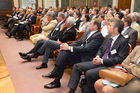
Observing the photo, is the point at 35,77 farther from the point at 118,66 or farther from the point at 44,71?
the point at 118,66

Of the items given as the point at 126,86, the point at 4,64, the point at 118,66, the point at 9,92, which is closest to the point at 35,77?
the point at 9,92

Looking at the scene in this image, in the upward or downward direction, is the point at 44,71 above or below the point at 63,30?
below

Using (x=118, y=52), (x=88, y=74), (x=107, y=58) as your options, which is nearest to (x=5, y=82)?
(x=88, y=74)

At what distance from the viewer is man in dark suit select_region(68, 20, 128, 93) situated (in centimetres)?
261

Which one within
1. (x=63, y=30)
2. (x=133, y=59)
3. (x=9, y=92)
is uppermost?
(x=63, y=30)

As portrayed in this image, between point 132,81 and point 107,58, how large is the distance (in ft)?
2.13

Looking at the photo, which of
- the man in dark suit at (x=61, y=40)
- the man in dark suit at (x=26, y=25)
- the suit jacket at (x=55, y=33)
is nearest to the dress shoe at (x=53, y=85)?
the man in dark suit at (x=61, y=40)

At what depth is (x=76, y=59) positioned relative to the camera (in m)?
3.43

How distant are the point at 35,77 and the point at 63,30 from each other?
4.55 feet

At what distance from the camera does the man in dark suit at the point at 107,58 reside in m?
2.61

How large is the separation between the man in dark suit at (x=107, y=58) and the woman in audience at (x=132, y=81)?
0.49 ft

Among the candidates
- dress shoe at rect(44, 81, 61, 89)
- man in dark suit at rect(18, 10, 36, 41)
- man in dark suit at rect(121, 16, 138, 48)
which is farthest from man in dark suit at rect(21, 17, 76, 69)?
man in dark suit at rect(18, 10, 36, 41)

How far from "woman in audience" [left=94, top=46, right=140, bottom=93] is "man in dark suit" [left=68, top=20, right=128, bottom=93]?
149 millimetres

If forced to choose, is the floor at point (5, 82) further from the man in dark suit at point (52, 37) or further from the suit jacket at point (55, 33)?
the suit jacket at point (55, 33)
